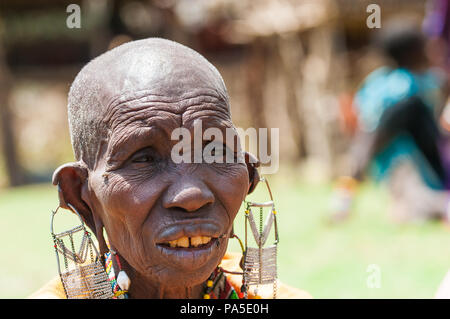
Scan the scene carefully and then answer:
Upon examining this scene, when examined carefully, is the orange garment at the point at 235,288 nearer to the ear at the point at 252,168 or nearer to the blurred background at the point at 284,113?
the ear at the point at 252,168

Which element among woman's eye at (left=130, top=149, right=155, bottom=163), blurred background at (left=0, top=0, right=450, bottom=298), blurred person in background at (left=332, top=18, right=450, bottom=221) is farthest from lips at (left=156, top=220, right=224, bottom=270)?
blurred person in background at (left=332, top=18, right=450, bottom=221)

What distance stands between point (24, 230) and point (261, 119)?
572cm

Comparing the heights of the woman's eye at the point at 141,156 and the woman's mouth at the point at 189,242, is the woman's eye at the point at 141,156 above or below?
above

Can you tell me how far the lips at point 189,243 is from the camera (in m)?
1.94

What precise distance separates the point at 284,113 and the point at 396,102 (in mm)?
6469

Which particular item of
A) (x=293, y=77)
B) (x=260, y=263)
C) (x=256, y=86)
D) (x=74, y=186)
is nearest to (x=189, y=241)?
(x=260, y=263)

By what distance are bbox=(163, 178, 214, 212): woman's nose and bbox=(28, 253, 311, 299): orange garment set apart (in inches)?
28.9

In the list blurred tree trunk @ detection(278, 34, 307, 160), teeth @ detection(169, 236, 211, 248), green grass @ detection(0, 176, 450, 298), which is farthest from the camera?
blurred tree trunk @ detection(278, 34, 307, 160)

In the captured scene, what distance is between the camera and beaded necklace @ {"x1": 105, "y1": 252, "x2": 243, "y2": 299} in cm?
227

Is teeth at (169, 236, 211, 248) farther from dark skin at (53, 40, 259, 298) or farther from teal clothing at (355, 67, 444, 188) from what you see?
teal clothing at (355, 67, 444, 188)

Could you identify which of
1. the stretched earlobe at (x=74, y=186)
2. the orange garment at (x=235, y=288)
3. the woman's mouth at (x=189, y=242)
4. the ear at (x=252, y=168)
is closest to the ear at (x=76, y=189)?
the stretched earlobe at (x=74, y=186)

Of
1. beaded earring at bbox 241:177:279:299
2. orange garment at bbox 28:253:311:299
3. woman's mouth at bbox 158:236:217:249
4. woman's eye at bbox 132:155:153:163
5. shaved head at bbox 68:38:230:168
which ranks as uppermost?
shaved head at bbox 68:38:230:168

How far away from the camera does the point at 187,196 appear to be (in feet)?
6.22

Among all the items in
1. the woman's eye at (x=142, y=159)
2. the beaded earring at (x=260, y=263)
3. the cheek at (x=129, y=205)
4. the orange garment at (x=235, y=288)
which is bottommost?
the orange garment at (x=235, y=288)
